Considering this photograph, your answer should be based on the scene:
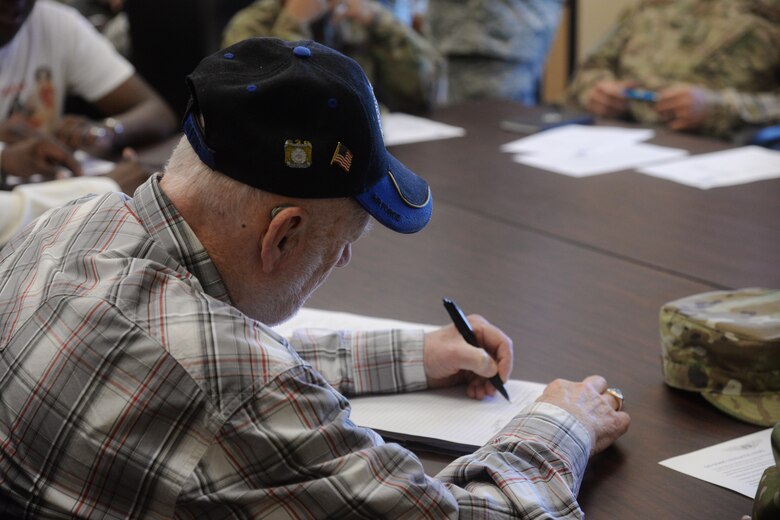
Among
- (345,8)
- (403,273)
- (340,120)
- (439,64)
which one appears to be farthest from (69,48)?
(340,120)

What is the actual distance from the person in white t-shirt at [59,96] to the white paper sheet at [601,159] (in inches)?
39.6

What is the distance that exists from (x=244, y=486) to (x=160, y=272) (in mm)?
218

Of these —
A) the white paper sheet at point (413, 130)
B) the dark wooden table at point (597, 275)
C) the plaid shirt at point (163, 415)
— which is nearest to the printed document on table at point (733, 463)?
the dark wooden table at point (597, 275)

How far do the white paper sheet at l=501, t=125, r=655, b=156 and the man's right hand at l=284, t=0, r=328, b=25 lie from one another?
0.76 metres

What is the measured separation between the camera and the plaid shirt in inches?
31.4

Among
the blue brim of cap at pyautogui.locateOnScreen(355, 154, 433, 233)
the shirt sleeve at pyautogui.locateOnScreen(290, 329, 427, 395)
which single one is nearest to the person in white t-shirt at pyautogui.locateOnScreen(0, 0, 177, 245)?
the shirt sleeve at pyautogui.locateOnScreen(290, 329, 427, 395)

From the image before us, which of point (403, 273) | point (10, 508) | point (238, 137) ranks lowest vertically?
point (403, 273)

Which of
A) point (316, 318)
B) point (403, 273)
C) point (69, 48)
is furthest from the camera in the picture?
point (69, 48)

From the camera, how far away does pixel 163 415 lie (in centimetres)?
80

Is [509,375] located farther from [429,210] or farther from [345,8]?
[345,8]

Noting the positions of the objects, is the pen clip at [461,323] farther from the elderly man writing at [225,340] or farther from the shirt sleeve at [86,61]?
the shirt sleeve at [86,61]

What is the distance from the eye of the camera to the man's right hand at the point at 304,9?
9.34 feet

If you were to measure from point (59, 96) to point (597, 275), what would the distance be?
6.03 feet

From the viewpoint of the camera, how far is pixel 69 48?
2770 mm
